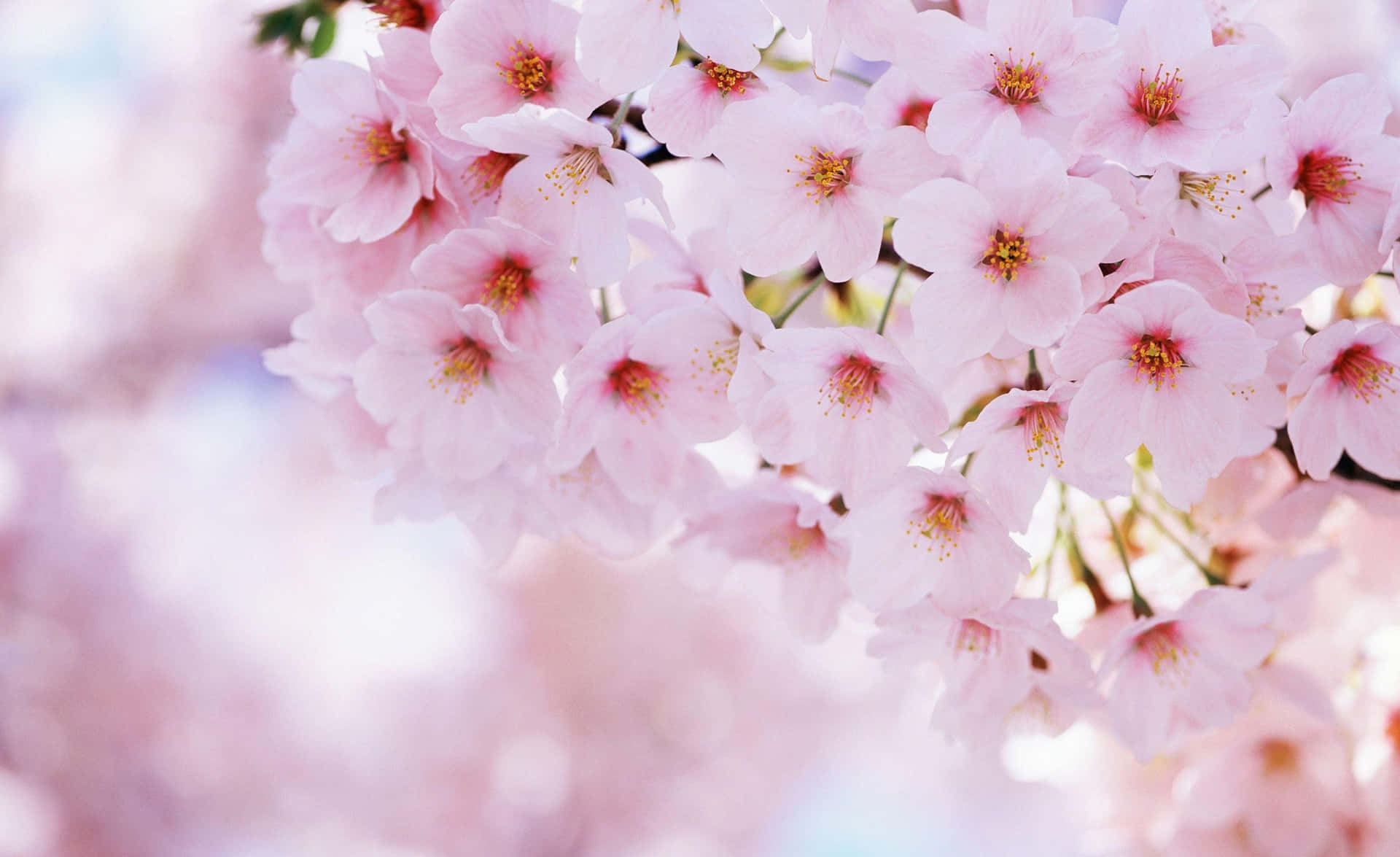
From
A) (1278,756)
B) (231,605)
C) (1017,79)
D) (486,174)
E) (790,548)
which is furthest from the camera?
(231,605)

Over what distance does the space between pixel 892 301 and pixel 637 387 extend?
149 millimetres

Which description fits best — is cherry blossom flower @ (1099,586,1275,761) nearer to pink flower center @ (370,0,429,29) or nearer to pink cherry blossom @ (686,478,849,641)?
pink cherry blossom @ (686,478,849,641)

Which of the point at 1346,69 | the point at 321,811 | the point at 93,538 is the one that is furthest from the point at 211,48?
the point at 1346,69

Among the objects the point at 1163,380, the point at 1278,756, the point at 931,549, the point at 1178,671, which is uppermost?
the point at 1163,380

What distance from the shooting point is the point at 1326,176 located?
455 mm

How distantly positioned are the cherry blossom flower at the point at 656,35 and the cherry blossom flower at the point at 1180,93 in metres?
0.15

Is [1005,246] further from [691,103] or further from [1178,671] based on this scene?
[1178,671]

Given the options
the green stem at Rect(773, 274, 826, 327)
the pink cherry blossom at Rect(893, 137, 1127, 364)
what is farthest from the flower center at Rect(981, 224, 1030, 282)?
the green stem at Rect(773, 274, 826, 327)

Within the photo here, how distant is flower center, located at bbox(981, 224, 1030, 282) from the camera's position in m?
0.41

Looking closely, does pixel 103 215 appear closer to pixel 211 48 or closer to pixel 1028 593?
pixel 211 48

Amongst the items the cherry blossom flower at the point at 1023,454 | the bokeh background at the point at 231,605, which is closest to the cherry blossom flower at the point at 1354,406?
the cherry blossom flower at the point at 1023,454

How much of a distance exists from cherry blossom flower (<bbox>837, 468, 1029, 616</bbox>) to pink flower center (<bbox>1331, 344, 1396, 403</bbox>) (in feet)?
0.62

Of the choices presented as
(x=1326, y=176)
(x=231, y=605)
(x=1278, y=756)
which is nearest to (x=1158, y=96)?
(x=1326, y=176)

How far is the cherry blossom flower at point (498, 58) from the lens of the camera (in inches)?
18.2
